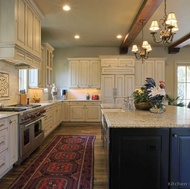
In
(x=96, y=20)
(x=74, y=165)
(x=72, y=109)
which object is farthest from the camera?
(x=72, y=109)

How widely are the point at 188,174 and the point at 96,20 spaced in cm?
385

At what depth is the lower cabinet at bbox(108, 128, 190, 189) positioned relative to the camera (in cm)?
198

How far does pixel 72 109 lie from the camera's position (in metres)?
6.97

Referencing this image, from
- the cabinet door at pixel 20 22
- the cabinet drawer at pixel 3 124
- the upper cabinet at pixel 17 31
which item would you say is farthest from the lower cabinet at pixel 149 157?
the cabinet door at pixel 20 22

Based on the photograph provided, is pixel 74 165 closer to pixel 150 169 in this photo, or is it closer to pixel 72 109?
pixel 150 169

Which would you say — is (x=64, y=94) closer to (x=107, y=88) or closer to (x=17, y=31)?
(x=107, y=88)

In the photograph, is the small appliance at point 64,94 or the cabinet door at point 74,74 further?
the small appliance at point 64,94

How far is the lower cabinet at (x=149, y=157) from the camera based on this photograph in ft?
6.49

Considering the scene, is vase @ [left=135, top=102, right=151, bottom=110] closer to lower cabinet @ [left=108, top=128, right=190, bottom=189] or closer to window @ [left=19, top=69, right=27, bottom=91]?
lower cabinet @ [left=108, top=128, right=190, bottom=189]

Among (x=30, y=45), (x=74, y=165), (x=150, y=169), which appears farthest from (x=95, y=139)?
(x=150, y=169)

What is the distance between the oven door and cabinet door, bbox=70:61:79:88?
10.7ft

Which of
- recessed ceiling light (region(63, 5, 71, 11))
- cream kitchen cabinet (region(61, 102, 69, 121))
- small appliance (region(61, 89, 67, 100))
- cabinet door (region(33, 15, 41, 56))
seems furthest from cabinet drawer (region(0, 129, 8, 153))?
small appliance (region(61, 89, 67, 100))

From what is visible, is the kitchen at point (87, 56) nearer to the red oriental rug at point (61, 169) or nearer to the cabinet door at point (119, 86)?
the cabinet door at point (119, 86)

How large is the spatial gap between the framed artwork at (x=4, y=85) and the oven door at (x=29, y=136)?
766 millimetres
